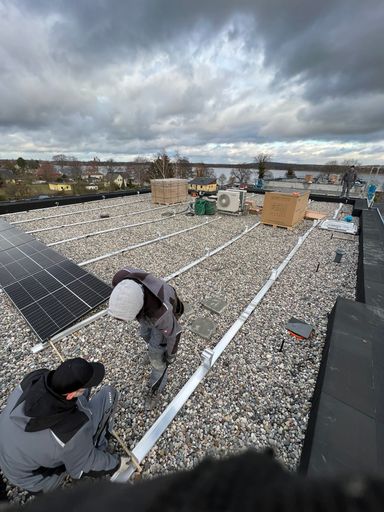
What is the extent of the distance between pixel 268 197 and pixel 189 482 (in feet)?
30.9

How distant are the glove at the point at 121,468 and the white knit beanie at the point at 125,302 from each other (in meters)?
Result: 1.51

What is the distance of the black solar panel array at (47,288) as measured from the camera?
12.4 feet

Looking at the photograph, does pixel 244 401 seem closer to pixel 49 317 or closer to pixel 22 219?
pixel 49 317

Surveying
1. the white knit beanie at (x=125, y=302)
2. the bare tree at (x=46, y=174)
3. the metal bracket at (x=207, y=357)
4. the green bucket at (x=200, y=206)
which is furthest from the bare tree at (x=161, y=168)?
the white knit beanie at (x=125, y=302)

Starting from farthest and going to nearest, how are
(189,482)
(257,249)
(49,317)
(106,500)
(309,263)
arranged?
(257,249), (309,263), (49,317), (106,500), (189,482)

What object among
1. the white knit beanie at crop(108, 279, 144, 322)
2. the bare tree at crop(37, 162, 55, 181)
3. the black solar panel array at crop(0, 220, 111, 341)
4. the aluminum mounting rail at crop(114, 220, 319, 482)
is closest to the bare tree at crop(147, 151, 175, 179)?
the bare tree at crop(37, 162, 55, 181)

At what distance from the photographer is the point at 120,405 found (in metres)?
2.68

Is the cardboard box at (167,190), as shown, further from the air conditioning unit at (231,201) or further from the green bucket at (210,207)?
the air conditioning unit at (231,201)

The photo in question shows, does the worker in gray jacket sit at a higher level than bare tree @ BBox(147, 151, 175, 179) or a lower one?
lower

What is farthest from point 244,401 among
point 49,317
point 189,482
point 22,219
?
point 22,219

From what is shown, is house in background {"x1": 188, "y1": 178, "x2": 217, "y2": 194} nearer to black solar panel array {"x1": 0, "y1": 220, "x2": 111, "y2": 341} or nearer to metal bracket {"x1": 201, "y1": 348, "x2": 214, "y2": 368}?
black solar panel array {"x1": 0, "y1": 220, "x2": 111, "y2": 341}

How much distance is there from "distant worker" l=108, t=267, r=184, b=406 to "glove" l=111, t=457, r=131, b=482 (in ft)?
1.80

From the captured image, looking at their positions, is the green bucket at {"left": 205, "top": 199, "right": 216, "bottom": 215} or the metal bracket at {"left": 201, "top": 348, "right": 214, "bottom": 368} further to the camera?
the green bucket at {"left": 205, "top": 199, "right": 216, "bottom": 215}

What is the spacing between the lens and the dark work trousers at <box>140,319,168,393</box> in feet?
8.21
